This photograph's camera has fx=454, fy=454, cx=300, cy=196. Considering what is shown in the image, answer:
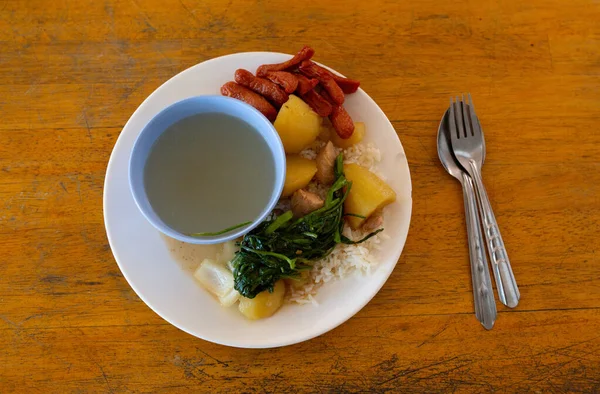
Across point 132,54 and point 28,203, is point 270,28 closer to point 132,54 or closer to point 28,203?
point 132,54

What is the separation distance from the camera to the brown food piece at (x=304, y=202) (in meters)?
1.55

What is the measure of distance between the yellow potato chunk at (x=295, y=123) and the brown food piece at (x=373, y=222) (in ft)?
1.18

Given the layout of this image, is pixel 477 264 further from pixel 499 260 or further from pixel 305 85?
pixel 305 85

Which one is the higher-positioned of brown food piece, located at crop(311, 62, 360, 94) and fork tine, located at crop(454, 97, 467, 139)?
brown food piece, located at crop(311, 62, 360, 94)

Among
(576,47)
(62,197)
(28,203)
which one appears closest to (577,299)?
(576,47)

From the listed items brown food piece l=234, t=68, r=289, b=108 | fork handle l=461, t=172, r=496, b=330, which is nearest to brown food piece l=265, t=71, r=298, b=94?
brown food piece l=234, t=68, r=289, b=108

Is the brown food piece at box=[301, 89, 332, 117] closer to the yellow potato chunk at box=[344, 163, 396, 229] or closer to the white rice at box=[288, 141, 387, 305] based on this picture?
the yellow potato chunk at box=[344, 163, 396, 229]

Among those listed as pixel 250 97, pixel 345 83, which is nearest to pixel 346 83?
pixel 345 83

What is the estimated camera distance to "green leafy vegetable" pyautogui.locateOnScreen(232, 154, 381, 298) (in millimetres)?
1509

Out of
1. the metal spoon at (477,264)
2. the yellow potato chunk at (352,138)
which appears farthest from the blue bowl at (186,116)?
the metal spoon at (477,264)

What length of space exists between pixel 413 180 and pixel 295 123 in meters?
0.60

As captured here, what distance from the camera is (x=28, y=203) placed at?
1.83 meters

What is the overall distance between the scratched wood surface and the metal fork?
75 millimetres

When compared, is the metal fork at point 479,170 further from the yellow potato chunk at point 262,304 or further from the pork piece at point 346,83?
the yellow potato chunk at point 262,304
